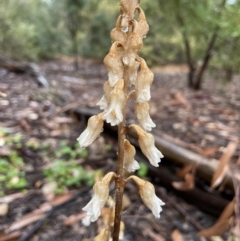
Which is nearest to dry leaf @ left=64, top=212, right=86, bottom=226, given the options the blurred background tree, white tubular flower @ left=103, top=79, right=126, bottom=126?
white tubular flower @ left=103, top=79, right=126, bottom=126

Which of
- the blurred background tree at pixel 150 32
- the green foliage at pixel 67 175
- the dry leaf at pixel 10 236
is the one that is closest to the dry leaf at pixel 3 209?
the dry leaf at pixel 10 236

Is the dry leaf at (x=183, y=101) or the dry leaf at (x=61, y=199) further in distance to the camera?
the dry leaf at (x=183, y=101)

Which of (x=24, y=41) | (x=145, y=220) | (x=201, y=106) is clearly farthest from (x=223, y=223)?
(x=24, y=41)

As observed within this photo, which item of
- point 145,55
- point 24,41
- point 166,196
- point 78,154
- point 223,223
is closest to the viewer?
point 223,223

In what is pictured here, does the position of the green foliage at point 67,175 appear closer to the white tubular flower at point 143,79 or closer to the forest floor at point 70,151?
the forest floor at point 70,151

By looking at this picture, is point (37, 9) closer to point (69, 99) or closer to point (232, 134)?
point (69, 99)

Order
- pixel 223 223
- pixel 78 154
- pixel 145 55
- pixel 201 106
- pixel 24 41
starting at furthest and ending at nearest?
1. pixel 145 55
2. pixel 24 41
3. pixel 201 106
4. pixel 78 154
5. pixel 223 223
